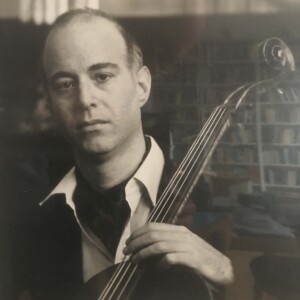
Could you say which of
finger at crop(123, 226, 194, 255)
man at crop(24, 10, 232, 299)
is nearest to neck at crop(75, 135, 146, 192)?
man at crop(24, 10, 232, 299)

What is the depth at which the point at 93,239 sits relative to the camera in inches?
32.9

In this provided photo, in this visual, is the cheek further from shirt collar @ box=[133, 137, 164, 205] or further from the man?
shirt collar @ box=[133, 137, 164, 205]

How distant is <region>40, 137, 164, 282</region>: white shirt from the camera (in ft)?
2.68

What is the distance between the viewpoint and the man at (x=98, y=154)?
0.83 m

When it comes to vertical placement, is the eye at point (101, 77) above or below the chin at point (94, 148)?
Result: above

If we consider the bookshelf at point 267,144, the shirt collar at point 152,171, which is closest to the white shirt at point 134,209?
the shirt collar at point 152,171

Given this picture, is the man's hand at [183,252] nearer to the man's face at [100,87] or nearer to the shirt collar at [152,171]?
the shirt collar at [152,171]

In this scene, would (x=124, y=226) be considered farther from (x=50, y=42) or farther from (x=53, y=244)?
(x=50, y=42)

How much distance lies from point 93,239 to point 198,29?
1.28 feet

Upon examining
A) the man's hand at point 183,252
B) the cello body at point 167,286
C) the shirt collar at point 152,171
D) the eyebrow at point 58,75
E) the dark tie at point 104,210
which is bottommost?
the cello body at point 167,286

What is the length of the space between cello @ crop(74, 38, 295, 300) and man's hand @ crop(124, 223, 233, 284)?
1 centimetres

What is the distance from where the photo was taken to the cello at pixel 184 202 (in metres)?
0.80

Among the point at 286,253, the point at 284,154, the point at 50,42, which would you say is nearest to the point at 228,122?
the point at 284,154

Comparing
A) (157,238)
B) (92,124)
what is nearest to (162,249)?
(157,238)
